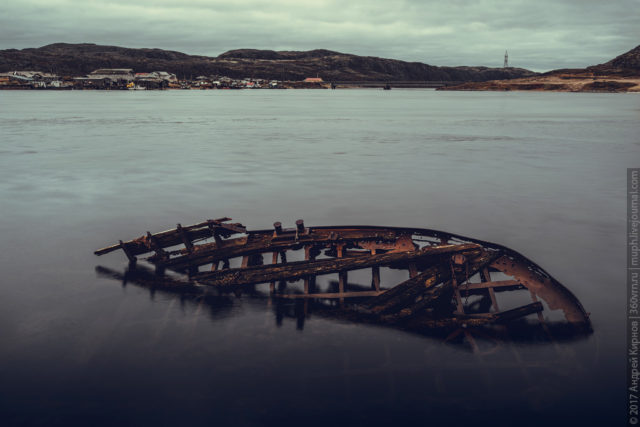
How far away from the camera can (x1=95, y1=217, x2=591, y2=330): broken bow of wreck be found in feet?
41.2

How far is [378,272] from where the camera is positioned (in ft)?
44.1

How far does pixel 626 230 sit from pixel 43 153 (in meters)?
42.5

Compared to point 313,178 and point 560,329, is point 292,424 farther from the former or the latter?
point 313,178

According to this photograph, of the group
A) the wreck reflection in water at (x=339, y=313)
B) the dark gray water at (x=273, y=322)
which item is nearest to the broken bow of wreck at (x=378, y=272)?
the wreck reflection in water at (x=339, y=313)

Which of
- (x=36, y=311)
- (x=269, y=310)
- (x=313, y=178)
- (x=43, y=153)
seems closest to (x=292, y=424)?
(x=269, y=310)

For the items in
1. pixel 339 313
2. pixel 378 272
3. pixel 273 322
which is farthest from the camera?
pixel 378 272

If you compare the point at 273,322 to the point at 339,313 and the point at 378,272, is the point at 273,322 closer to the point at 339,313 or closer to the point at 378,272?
the point at 339,313

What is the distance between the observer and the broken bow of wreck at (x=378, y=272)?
495 inches

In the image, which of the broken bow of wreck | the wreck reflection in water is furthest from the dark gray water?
the broken bow of wreck

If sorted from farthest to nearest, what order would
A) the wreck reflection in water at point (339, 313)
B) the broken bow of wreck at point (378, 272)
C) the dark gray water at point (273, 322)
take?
the broken bow of wreck at point (378, 272)
the wreck reflection in water at point (339, 313)
the dark gray water at point (273, 322)

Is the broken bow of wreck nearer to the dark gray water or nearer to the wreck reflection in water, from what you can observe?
the wreck reflection in water

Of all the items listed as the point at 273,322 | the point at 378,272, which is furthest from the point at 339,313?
the point at 273,322

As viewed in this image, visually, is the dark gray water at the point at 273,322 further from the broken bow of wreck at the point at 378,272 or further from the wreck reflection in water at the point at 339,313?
the broken bow of wreck at the point at 378,272

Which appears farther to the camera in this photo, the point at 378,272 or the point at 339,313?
the point at 378,272
